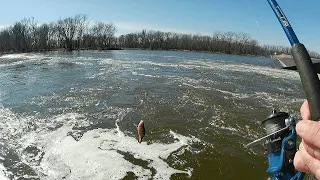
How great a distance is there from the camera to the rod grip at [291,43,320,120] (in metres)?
1.33

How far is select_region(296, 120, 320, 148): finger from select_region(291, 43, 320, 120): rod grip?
0.18 m

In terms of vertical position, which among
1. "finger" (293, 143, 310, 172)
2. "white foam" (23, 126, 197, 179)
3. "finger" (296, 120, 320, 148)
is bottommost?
"white foam" (23, 126, 197, 179)

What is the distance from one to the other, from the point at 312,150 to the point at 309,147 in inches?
0.6

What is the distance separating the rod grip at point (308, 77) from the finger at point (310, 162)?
18 cm

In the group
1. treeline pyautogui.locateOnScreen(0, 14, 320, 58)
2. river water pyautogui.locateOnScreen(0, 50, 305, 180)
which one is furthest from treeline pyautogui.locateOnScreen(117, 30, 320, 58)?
river water pyautogui.locateOnScreen(0, 50, 305, 180)

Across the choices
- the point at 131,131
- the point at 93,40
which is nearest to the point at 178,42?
the point at 93,40

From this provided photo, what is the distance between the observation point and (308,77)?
1508mm

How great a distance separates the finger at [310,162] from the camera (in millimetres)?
1179

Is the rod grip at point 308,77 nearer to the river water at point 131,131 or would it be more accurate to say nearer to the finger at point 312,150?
the finger at point 312,150

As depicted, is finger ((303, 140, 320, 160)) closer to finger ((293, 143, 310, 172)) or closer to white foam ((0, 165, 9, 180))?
finger ((293, 143, 310, 172))

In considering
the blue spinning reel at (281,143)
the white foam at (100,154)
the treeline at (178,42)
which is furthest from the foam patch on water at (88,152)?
the treeline at (178,42)

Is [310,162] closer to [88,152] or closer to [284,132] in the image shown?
[284,132]

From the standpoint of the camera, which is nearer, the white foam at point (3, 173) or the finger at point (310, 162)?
the finger at point (310, 162)

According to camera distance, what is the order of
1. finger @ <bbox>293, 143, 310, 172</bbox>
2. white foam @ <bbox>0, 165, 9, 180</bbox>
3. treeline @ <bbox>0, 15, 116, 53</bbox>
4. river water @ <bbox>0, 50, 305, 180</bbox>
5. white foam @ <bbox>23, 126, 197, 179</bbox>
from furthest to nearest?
1. treeline @ <bbox>0, 15, 116, 53</bbox>
2. river water @ <bbox>0, 50, 305, 180</bbox>
3. white foam @ <bbox>23, 126, 197, 179</bbox>
4. white foam @ <bbox>0, 165, 9, 180</bbox>
5. finger @ <bbox>293, 143, 310, 172</bbox>
